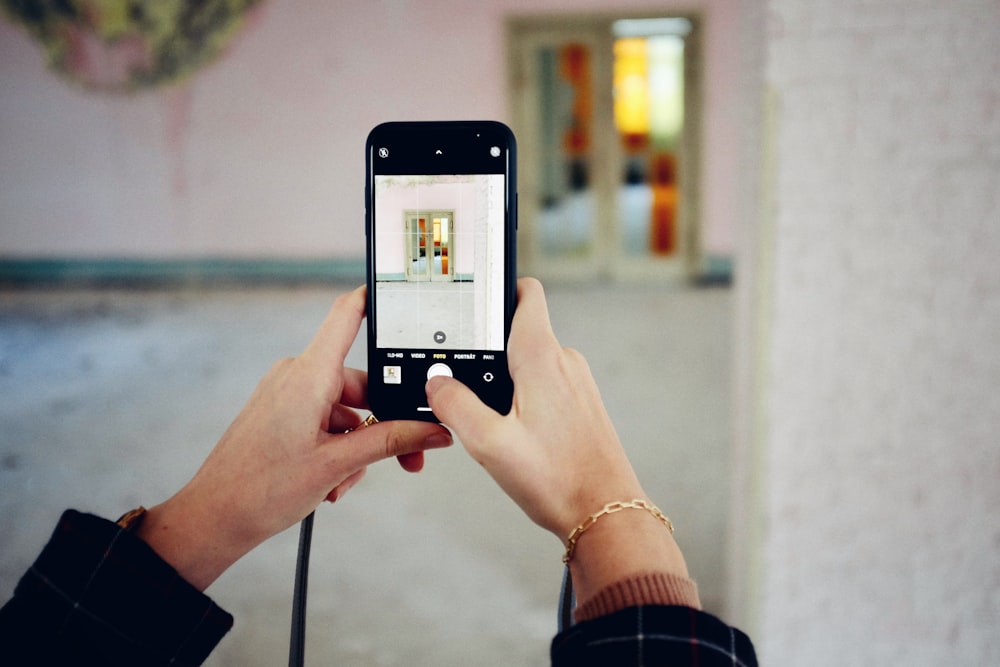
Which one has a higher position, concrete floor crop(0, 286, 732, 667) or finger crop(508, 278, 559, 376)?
finger crop(508, 278, 559, 376)

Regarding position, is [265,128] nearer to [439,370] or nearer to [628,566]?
[439,370]

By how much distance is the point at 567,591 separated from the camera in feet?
1.97

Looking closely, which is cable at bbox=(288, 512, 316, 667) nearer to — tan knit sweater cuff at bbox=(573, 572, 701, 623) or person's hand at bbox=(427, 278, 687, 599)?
person's hand at bbox=(427, 278, 687, 599)

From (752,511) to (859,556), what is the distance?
0.17 m

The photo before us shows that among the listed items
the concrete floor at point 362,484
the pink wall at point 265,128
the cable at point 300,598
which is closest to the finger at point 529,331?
the cable at point 300,598

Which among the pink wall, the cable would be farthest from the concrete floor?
the pink wall

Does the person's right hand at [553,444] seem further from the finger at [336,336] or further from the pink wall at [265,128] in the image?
the pink wall at [265,128]

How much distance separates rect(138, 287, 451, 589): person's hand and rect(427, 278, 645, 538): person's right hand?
93 millimetres

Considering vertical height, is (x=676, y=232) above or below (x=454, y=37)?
below

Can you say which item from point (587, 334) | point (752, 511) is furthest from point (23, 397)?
point (752, 511)

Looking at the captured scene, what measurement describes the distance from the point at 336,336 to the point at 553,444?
0.18 m

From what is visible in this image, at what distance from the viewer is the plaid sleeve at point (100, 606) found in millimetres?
471

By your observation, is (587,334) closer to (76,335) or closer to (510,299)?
(76,335)

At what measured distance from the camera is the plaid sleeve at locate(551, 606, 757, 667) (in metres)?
0.39
